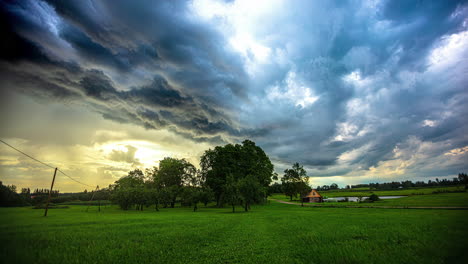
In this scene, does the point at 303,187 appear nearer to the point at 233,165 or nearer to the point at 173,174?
the point at 233,165

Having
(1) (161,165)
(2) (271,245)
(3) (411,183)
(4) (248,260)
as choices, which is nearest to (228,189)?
(2) (271,245)

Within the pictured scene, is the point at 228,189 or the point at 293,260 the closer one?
the point at 293,260

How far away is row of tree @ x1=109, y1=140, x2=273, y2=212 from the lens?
5462 cm

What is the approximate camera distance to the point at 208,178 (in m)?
63.6

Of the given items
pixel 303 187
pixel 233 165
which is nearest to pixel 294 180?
pixel 303 187

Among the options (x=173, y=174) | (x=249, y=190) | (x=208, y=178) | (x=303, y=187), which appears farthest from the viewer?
(x=303, y=187)

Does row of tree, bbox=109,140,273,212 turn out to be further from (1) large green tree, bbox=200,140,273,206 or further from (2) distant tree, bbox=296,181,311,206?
(2) distant tree, bbox=296,181,311,206

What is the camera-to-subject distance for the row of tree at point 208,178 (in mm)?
54625

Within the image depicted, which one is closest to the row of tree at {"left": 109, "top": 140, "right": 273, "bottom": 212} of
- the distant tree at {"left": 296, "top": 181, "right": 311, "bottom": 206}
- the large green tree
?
the large green tree

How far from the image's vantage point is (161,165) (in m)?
77.8

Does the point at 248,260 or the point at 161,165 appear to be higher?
the point at 161,165

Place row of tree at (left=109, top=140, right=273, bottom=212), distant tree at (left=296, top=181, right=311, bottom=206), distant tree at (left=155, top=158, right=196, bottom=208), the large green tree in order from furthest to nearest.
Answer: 1. distant tree at (left=296, top=181, right=311, bottom=206)
2. distant tree at (left=155, top=158, right=196, bottom=208)
3. the large green tree
4. row of tree at (left=109, top=140, right=273, bottom=212)

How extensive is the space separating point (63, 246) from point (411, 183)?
284 meters

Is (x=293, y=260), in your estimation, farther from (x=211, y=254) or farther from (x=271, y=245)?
(x=211, y=254)
